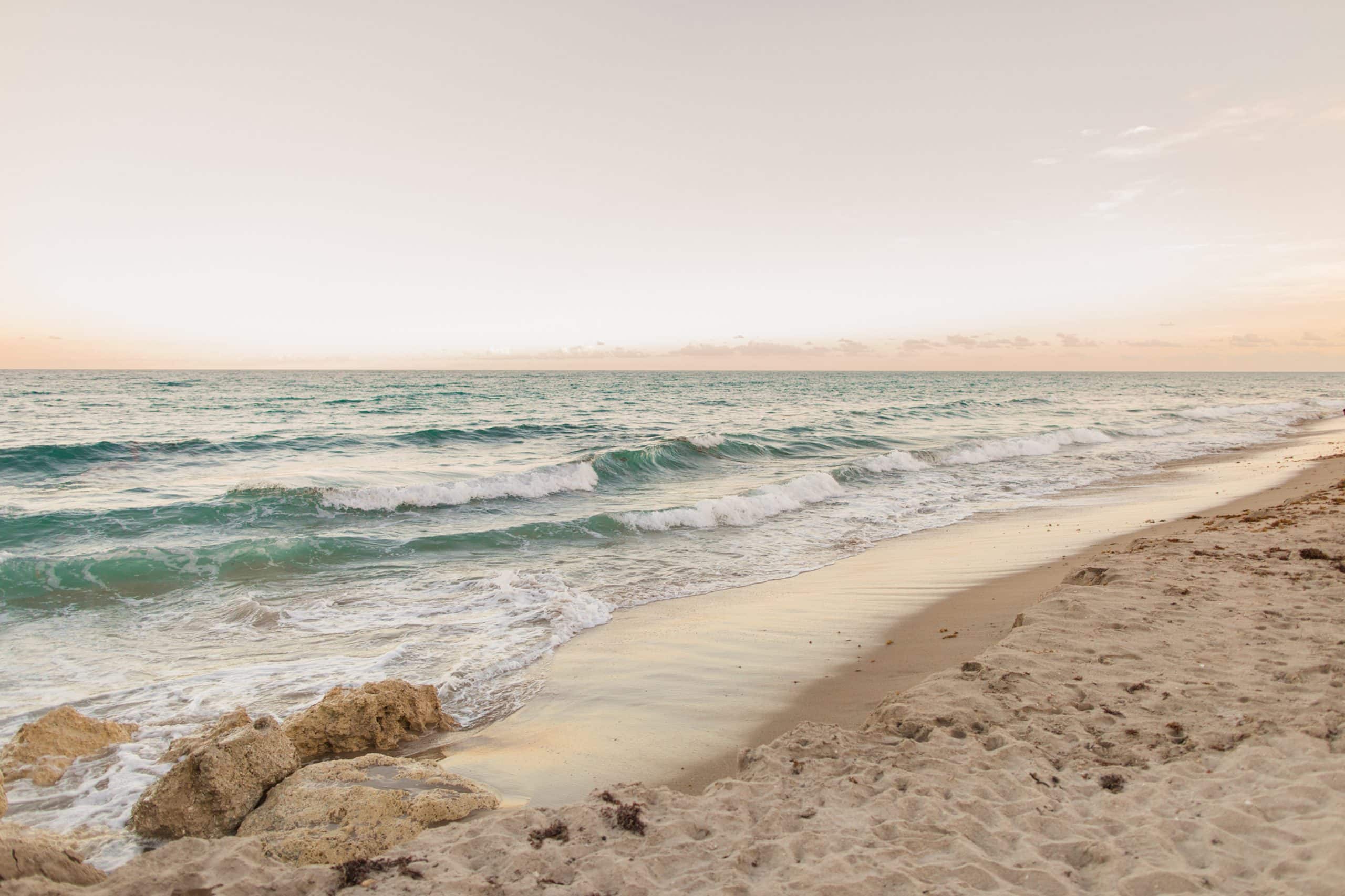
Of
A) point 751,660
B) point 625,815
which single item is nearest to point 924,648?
point 751,660

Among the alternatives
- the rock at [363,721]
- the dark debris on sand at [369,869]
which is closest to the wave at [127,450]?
the rock at [363,721]

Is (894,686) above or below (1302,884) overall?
below

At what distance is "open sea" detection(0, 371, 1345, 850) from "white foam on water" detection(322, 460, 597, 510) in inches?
2.1

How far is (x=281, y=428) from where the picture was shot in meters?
25.9

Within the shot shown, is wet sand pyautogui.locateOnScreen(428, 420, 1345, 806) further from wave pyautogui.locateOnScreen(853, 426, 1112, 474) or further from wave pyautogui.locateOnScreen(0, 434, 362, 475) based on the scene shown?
wave pyautogui.locateOnScreen(0, 434, 362, 475)

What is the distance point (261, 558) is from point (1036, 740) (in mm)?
10150

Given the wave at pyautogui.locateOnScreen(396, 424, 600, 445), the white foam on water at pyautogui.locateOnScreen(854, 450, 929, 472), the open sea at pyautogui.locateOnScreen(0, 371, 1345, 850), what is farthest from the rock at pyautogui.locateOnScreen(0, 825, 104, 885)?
the wave at pyautogui.locateOnScreen(396, 424, 600, 445)

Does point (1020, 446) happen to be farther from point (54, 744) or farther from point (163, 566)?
point (54, 744)

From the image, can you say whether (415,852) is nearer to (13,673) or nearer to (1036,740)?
(1036,740)

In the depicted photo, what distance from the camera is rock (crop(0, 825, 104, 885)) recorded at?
9.57ft

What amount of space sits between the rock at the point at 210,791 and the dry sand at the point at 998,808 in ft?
1.43

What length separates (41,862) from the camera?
300 centimetres

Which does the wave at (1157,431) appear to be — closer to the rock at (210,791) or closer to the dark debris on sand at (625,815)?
the dark debris on sand at (625,815)

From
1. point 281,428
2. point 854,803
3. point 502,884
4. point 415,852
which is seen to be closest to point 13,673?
point 415,852
